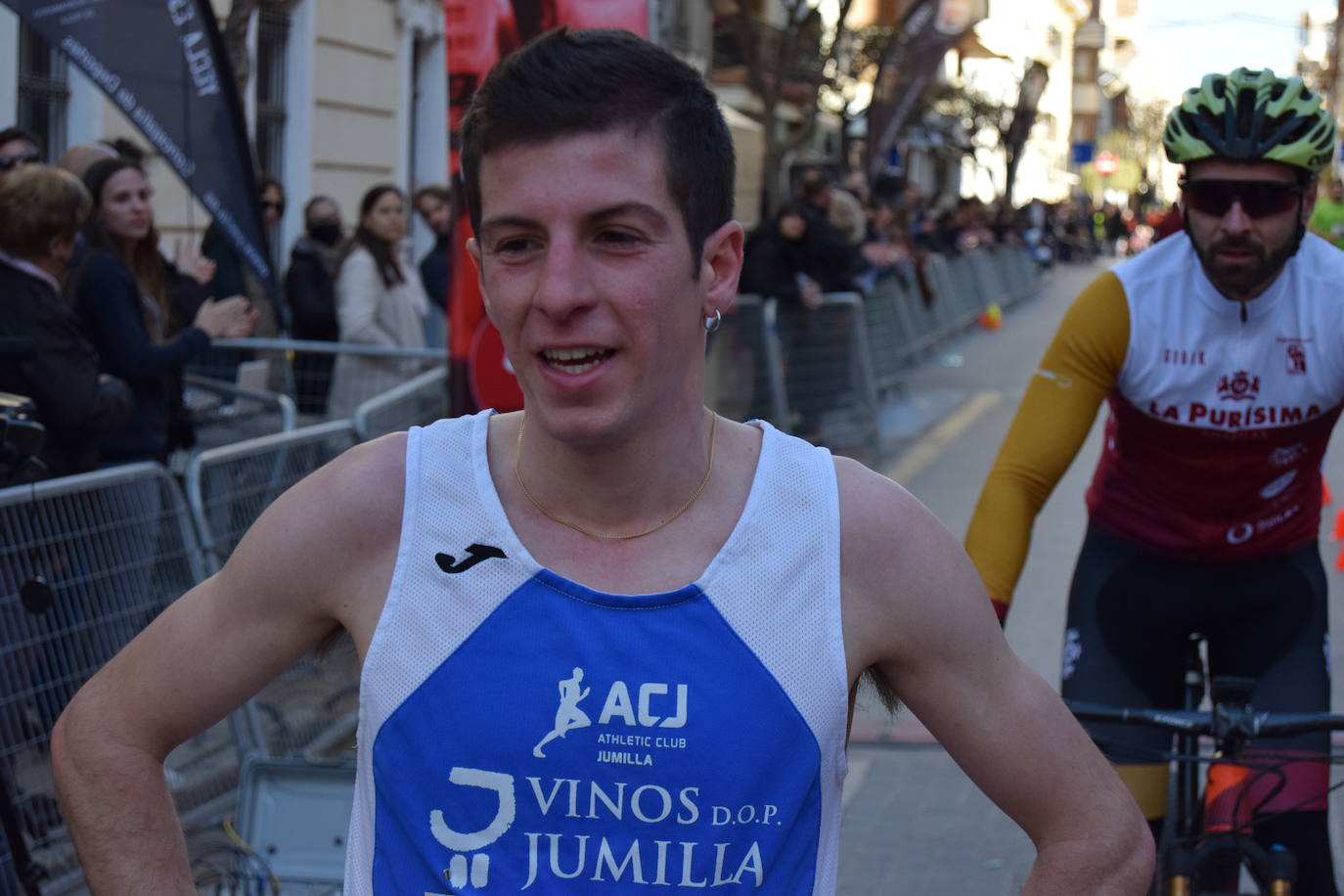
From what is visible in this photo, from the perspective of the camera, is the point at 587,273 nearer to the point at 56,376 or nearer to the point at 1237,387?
the point at 1237,387

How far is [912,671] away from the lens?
2117 mm

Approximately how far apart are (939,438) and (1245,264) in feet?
34.6

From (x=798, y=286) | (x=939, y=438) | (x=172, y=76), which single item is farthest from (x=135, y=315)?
→ (x=939, y=438)

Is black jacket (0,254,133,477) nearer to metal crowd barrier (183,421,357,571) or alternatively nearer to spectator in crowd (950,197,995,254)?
metal crowd barrier (183,421,357,571)

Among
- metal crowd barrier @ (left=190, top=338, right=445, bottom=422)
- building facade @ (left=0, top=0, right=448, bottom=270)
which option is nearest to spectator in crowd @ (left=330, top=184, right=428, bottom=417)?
metal crowd barrier @ (left=190, top=338, right=445, bottom=422)

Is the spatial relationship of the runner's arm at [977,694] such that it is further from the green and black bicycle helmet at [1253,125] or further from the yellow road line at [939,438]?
the yellow road line at [939,438]

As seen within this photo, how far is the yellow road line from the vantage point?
12.4 metres

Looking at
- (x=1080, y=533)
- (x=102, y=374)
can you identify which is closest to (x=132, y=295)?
(x=102, y=374)

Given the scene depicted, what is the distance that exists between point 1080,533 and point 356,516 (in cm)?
917

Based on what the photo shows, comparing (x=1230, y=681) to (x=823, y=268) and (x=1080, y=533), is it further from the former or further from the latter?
(x=823, y=268)

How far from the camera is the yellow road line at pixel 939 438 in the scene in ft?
40.8

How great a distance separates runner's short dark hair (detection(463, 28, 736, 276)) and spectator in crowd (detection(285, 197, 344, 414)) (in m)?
6.76

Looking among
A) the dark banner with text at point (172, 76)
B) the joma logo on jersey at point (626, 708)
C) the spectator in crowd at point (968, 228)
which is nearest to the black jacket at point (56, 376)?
the dark banner with text at point (172, 76)

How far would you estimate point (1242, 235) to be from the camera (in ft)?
11.5
